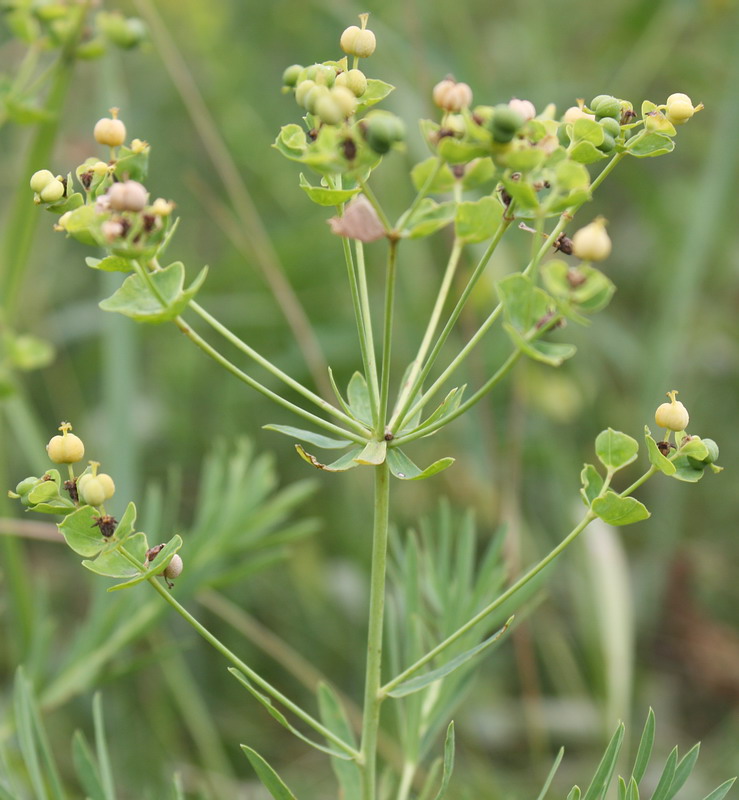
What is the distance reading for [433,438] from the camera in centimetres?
184

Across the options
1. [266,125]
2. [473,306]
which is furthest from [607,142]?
[266,125]

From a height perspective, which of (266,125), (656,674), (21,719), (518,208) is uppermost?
(518,208)

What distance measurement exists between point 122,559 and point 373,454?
0.16 m

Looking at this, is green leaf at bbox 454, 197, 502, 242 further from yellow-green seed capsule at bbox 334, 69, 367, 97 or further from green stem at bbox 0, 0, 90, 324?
green stem at bbox 0, 0, 90, 324

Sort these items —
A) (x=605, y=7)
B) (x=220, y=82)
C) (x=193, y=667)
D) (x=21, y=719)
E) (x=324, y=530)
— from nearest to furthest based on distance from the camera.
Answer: (x=21, y=719) → (x=193, y=667) → (x=324, y=530) → (x=220, y=82) → (x=605, y=7)

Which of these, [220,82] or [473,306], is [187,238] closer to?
[220,82]

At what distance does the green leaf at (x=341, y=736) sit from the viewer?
72 centimetres

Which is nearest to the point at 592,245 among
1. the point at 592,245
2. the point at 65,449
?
the point at 592,245

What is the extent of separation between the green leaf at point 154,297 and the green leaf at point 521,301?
0.16 m

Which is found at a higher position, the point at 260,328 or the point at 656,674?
the point at 260,328

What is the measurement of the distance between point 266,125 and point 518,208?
1.72 m

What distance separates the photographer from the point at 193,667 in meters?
1.67

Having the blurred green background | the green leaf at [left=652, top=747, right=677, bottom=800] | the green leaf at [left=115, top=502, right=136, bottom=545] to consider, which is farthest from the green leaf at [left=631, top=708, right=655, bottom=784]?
the blurred green background

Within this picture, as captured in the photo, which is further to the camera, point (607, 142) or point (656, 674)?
point (656, 674)
